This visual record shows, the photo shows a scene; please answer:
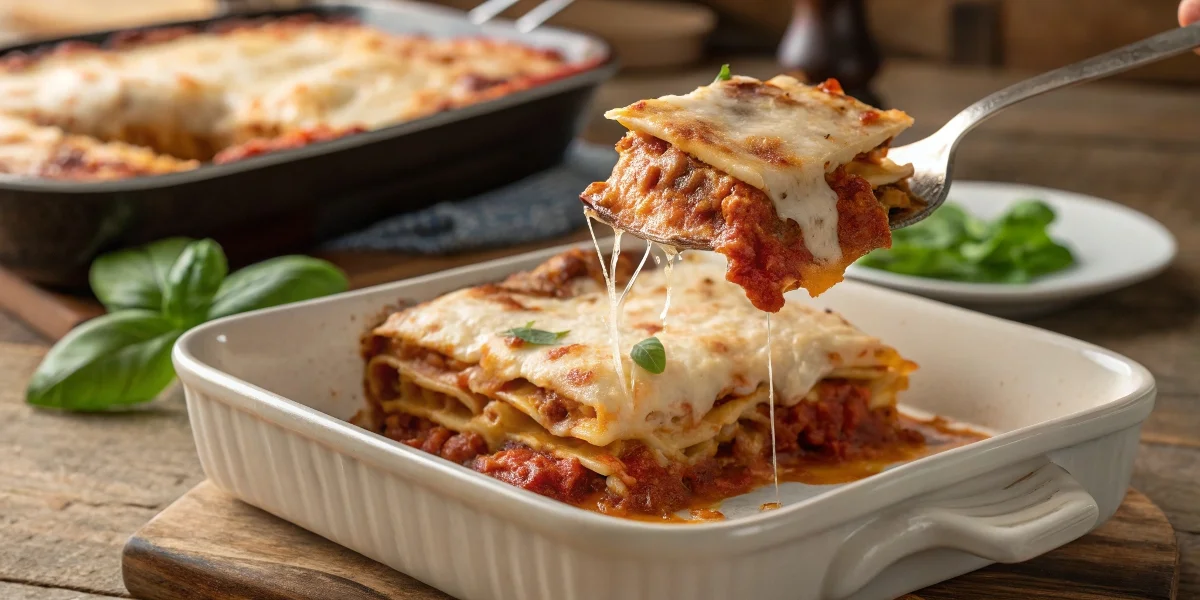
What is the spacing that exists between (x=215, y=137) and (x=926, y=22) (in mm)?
3740

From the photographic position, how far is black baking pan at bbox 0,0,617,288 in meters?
3.02

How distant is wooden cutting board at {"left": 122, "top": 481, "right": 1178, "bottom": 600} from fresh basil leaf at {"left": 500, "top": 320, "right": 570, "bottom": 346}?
416mm

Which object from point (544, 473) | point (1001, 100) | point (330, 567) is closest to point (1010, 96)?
point (1001, 100)

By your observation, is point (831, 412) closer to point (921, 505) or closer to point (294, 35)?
point (921, 505)

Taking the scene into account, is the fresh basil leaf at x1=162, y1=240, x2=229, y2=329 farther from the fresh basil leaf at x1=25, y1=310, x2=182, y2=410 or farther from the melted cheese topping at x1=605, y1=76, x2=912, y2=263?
the melted cheese topping at x1=605, y1=76, x2=912, y2=263

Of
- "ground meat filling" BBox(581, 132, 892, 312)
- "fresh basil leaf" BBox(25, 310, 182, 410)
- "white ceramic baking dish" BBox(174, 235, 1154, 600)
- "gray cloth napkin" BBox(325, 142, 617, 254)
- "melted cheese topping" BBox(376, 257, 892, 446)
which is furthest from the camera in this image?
"gray cloth napkin" BBox(325, 142, 617, 254)

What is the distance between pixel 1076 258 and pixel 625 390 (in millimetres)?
1853

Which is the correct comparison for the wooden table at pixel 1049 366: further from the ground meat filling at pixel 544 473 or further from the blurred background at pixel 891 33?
the blurred background at pixel 891 33

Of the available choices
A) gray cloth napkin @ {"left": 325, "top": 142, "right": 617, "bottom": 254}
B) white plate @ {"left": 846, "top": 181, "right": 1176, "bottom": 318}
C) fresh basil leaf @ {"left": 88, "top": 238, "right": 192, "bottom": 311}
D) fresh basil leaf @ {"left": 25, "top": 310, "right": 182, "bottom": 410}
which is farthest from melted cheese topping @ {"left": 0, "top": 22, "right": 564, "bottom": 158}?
white plate @ {"left": 846, "top": 181, "right": 1176, "bottom": 318}

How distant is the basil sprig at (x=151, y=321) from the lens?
2570 millimetres

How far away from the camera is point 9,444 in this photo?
99.7 inches

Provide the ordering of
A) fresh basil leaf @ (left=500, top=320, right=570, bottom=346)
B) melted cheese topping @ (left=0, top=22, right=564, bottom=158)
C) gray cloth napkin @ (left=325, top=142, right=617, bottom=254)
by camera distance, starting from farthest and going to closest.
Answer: melted cheese topping @ (left=0, top=22, right=564, bottom=158) → gray cloth napkin @ (left=325, top=142, right=617, bottom=254) → fresh basil leaf @ (left=500, top=320, right=570, bottom=346)

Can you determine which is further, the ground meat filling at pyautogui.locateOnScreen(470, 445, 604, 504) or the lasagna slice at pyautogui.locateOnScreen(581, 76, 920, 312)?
the ground meat filling at pyautogui.locateOnScreen(470, 445, 604, 504)

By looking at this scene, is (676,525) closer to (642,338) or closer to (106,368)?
(642,338)
